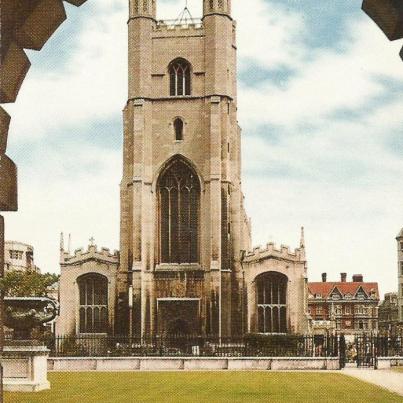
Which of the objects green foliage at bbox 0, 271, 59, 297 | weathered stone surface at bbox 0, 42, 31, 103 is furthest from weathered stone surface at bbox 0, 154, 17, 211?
green foliage at bbox 0, 271, 59, 297

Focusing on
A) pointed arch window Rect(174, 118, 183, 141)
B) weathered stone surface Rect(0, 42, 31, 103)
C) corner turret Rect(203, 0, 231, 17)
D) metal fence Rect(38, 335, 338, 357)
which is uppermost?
corner turret Rect(203, 0, 231, 17)

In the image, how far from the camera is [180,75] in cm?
5069

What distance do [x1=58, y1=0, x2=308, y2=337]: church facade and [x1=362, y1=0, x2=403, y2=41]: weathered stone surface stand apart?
43.5 m

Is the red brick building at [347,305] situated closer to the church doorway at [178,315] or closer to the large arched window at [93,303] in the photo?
the large arched window at [93,303]

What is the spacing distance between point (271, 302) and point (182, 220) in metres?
6.91

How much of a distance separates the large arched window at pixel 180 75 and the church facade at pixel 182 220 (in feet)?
0.19

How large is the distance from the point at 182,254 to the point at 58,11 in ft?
148

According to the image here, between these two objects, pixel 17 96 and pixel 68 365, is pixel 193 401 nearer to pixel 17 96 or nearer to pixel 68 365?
pixel 17 96

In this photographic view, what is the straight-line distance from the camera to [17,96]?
13.3 feet

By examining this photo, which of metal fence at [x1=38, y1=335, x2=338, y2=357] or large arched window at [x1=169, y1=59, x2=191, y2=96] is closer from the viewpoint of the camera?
metal fence at [x1=38, y1=335, x2=338, y2=357]

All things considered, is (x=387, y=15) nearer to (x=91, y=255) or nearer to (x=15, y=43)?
(x=15, y=43)

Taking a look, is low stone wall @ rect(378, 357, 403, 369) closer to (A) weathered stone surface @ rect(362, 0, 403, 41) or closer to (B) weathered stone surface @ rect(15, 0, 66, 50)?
(A) weathered stone surface @ rect(362, 0, 403, 41)

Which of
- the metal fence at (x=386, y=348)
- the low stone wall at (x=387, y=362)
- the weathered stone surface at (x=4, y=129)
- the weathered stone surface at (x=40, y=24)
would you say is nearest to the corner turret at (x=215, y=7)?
the metal fence at (x=386, y=348)

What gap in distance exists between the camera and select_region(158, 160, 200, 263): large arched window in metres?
49.0
